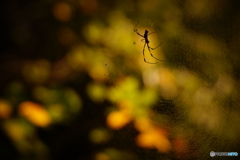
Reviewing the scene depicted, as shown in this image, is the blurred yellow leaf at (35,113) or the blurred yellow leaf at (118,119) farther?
the blurred yellow leaf at (118,119)

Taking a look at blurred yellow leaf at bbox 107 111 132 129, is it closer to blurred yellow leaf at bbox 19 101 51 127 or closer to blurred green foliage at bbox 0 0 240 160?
blurred green foliage at bbox 0 0 240 160

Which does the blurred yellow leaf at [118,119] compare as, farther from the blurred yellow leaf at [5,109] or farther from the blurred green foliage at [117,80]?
the blurred yellow leaf at [5,109]

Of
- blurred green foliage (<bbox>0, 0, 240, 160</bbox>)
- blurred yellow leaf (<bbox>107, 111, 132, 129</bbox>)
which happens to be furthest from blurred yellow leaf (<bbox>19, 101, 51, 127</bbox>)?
blurred yellow leaf (<bbox>107, 111, 132, 129</bbox>)

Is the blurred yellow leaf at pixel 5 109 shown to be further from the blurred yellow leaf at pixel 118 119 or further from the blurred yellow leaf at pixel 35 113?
the blurred yellow leaf at pixel 118 119

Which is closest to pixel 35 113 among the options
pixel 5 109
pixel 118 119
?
pixel 5 109

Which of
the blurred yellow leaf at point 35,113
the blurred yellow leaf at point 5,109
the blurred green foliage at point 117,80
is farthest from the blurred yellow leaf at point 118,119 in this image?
the blurred yellow leaf at point 5,109

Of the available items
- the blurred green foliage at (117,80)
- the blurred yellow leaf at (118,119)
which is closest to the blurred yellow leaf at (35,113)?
the blurred green foliage at (117,80)

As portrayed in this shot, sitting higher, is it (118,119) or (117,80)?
(117,80)

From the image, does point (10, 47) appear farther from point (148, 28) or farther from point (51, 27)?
point (148, 28)

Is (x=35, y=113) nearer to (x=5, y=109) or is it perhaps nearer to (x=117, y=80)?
(x=5, y=109)
